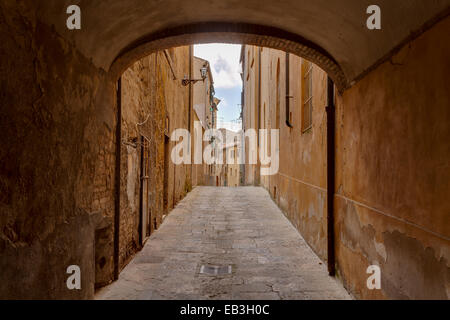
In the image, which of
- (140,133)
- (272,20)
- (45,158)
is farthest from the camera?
(140,133)

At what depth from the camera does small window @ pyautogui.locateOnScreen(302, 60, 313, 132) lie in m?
6.06

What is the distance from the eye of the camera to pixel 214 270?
4566 millimetres

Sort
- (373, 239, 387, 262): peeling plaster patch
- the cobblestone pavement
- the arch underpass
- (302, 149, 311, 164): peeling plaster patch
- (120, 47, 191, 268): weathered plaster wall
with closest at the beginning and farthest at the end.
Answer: the arch underpass < (373, 239, 387, 262): peeling plaster patch < the cobblestone pavement < (120, 47, 191, 268): weathered plaster wall < (302, 149, 311, 164): peeling plaster patch

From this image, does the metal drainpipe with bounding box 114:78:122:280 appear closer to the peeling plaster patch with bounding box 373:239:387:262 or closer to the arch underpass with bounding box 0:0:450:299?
the arch underpass with bounding box 0:0:450:299

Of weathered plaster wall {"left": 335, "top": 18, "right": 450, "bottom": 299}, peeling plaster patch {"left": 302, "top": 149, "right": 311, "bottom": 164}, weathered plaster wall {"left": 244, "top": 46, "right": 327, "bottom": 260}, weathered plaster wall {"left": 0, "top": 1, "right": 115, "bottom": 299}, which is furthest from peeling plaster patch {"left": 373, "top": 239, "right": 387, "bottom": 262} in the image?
peeling plaster patch {"left": 302, "top": 149, "right": 311, "bottom": 164}

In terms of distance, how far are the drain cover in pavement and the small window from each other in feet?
10.2

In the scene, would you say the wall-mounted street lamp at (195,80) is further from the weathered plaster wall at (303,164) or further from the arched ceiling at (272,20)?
the arched ceiling at (272,20)

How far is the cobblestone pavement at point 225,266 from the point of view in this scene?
3.80 m

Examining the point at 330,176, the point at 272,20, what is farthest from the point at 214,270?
the point at 272,20

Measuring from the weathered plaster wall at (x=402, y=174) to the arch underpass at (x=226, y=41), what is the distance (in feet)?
0.05

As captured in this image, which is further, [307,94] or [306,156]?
[307,94]

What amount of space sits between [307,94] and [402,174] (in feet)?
14.1

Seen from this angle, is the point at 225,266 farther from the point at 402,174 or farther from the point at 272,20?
the point at 272,20
